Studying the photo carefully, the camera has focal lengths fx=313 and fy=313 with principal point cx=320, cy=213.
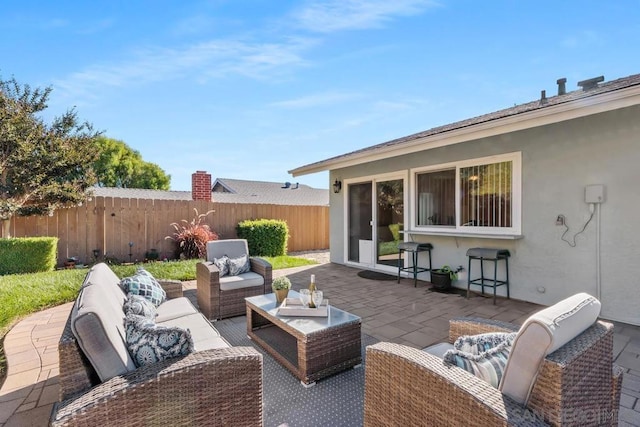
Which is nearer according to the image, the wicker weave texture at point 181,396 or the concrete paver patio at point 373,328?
the wicker weave texture at point 181,396

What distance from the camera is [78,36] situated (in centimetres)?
549

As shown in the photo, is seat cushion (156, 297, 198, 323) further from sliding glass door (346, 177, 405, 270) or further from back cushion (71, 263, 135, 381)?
sliding glass door (346, 177, 405, 270)

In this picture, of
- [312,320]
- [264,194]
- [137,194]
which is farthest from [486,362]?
[264,194]

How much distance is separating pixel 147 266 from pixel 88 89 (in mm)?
4329

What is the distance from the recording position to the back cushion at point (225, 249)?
15.7ft

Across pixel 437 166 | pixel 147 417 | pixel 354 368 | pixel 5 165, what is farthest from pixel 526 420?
pixel 5 165

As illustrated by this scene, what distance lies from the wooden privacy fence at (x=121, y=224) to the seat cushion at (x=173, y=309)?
6.29m

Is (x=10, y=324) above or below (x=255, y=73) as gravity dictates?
below

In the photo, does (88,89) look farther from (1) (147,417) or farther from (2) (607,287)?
(2) (607,287)

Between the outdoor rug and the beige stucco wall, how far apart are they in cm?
365

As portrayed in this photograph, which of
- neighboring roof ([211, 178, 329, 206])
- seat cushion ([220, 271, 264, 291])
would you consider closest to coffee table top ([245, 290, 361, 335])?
seat cushion ([220, 271, 264, 291])

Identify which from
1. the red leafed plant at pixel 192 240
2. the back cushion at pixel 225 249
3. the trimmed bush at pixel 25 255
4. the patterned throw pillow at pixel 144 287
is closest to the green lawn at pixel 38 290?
→ the trimmed bush at pixel 25 255

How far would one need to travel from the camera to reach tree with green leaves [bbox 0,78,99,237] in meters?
7.45

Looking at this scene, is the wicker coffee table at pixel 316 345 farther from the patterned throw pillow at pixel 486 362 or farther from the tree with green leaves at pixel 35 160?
the tree with green leaves at pixel 35 160
